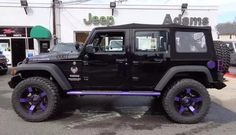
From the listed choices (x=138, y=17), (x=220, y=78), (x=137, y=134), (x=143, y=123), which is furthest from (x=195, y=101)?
(x=138, y=17)

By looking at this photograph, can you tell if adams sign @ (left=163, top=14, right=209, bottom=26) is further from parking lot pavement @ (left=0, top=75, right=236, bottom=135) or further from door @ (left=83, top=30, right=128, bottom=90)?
door @ (left=83, top=30, right=128, bottom=90)

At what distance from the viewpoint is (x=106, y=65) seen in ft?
23.3

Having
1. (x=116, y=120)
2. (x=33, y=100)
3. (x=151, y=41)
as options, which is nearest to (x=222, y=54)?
(x=151, y=41)

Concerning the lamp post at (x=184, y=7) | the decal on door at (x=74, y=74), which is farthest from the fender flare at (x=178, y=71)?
the lamp post at (x=184, y=7)

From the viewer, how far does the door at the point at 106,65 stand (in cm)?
709

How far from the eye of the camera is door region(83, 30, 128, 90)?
709 cm

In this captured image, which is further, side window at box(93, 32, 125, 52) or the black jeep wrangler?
side window at box(93, 32, 125, 52)

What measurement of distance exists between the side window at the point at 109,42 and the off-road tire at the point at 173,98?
1.33 metres

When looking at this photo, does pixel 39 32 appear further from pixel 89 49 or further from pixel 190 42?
pixel 190 42

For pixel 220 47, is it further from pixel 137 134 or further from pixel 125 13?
pixel 125 13

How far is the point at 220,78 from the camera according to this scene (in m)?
7.19

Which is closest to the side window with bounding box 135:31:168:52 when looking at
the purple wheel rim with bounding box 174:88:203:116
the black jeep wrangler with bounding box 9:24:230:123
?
the black jeep wrangler with bounding box 9:24:230:123

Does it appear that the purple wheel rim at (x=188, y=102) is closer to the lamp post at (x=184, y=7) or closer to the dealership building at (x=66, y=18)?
the dealership building at (x=66, y=18)

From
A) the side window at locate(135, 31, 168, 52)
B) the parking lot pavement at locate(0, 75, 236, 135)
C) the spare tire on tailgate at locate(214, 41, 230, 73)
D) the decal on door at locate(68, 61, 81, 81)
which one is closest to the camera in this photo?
the parking lot pavement at locate(0, 75, 236, 135)
